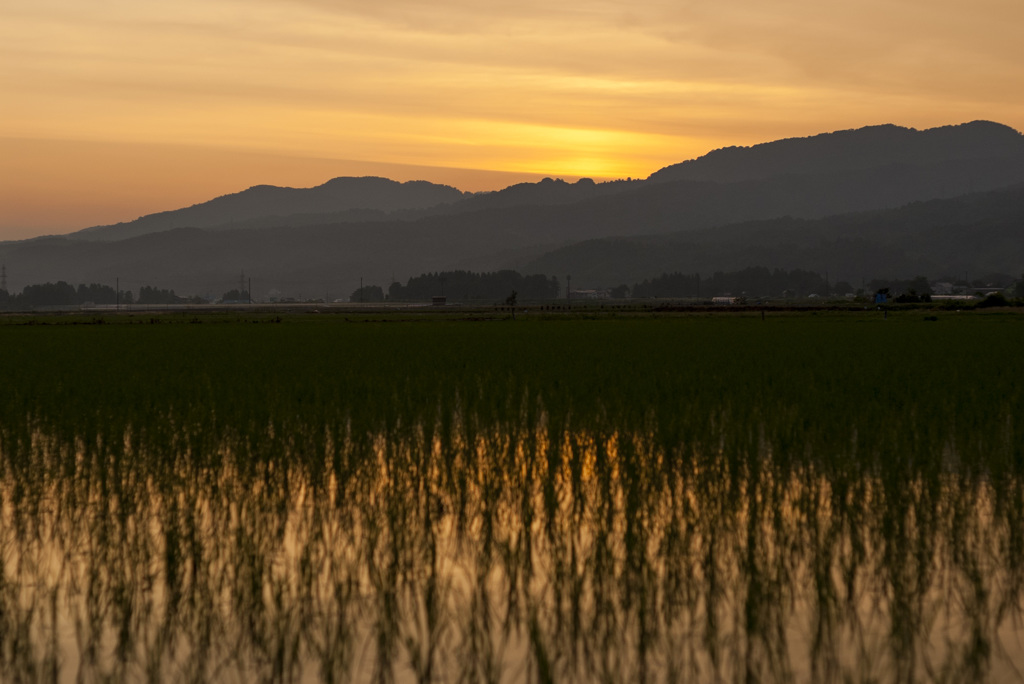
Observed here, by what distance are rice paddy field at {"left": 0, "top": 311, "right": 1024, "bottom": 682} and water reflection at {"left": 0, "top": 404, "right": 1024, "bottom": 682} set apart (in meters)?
0.03

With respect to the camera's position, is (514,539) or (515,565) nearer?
(515,565)

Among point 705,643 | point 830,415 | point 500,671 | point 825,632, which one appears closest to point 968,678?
point 825,632

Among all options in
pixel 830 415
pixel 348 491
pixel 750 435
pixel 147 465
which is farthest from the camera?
pixel 830 415

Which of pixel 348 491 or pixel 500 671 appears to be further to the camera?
pixel 348 491

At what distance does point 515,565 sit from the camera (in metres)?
7.16

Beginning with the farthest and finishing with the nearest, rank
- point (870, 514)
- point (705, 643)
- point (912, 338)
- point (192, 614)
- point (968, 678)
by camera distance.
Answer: point (912, 338)
point (870, 514)
point (192, 614)
point (705, 643)
point (968, 678)

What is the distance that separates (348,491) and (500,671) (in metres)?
4.89

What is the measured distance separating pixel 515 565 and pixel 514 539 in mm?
836

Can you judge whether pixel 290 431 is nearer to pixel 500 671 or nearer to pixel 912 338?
pixel 500 671

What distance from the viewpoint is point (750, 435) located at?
44.7 feet

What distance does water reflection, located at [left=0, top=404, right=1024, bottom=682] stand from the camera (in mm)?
5520

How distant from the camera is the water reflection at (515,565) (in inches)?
217

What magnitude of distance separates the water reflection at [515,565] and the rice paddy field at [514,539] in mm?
29

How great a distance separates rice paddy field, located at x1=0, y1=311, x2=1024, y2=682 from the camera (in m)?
5.58
